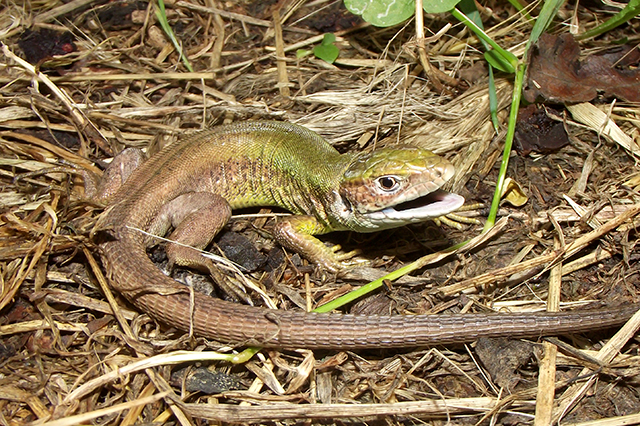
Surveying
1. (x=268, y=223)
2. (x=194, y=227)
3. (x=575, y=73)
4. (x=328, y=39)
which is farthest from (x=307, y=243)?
(x=575, y=73)

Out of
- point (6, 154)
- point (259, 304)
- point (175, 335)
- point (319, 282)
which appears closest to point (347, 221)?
point (319, 282)

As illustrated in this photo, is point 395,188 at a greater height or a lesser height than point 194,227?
greater

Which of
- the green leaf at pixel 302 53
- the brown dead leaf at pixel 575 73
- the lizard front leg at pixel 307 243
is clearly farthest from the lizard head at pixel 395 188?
the green leaf at pixel 302 53

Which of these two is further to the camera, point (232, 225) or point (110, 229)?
point (232, 225)

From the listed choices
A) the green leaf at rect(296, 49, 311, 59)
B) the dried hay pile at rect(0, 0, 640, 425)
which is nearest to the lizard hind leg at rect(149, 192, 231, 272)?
the dried hay pile at rect(0, 0, 640, 425)

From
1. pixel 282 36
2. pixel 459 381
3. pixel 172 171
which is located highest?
pixel 282 36

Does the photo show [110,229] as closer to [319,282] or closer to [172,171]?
[172,171]

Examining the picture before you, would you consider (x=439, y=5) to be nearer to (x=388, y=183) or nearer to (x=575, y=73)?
(x=575, y=73)

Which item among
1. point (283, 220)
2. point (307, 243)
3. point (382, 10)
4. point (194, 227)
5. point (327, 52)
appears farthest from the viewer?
point (327, 52)
